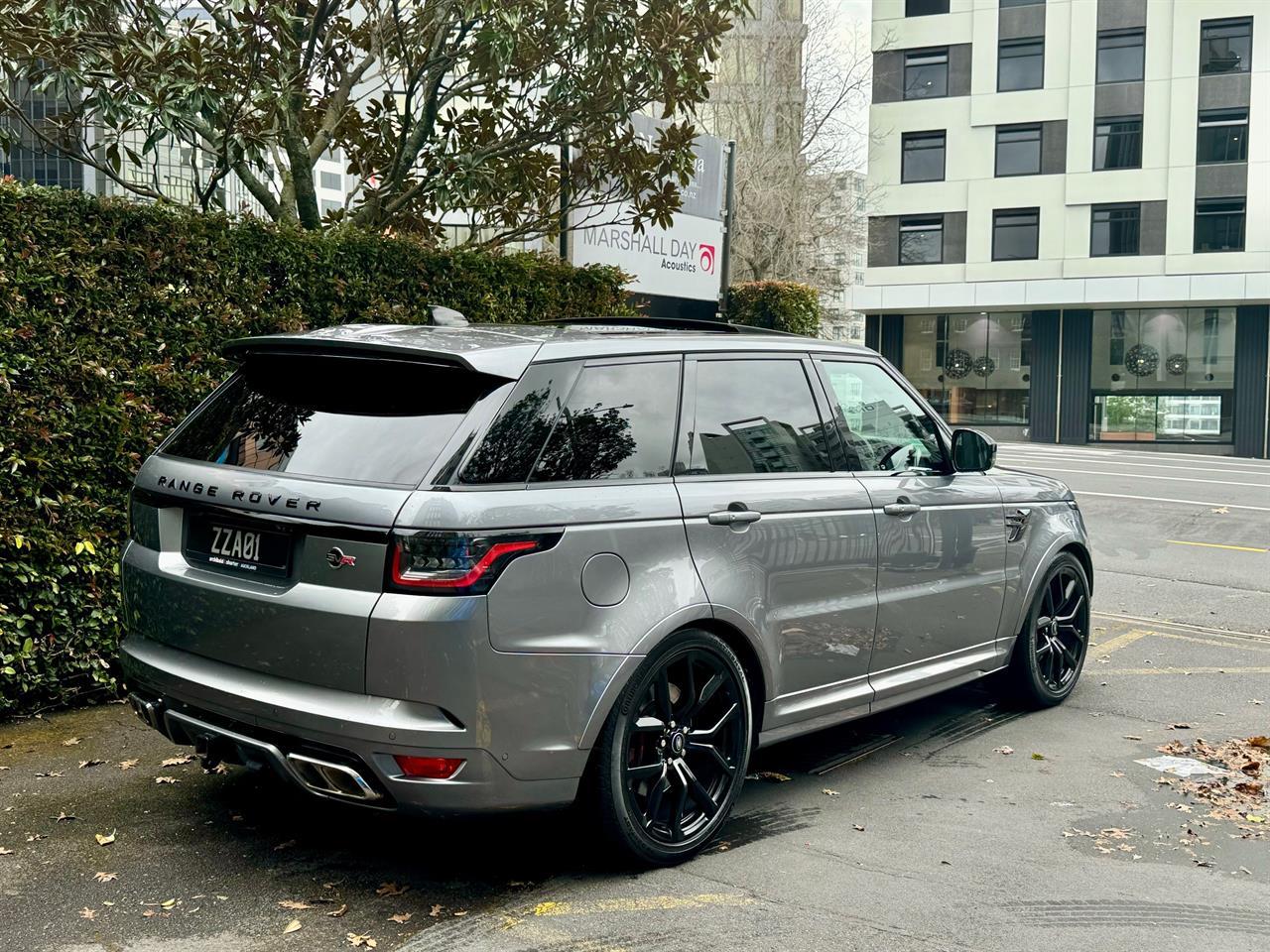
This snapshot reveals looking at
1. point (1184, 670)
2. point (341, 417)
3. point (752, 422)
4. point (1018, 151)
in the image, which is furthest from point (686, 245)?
point (1018, 151)

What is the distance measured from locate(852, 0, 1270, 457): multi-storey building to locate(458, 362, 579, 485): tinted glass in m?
40.9

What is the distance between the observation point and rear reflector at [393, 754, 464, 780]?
12.4 feet

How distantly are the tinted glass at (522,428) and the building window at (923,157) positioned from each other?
142 feet

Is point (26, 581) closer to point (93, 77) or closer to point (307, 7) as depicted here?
Answer: point (93, 77)

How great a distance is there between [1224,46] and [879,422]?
41240mm

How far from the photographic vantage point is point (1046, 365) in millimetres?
43781

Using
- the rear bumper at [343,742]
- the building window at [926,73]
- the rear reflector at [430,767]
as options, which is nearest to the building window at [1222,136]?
the building window at [926,73]

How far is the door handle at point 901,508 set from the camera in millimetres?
5344

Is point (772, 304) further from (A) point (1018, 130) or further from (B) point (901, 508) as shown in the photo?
(A) point (1018, 130)

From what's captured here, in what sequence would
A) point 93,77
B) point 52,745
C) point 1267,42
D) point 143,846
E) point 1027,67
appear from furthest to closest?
point 1027,67
point 1267,42
point 93,77
point 52,745
point 143,846

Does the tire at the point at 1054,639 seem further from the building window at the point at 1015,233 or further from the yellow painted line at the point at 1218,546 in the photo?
the building window at the point at 1015,233

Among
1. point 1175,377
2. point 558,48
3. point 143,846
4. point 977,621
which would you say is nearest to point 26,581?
point 143,846

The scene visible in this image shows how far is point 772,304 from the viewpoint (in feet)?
54.2

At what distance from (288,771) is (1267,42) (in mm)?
44113
